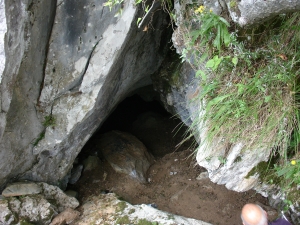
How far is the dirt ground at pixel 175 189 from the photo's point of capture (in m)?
4.34

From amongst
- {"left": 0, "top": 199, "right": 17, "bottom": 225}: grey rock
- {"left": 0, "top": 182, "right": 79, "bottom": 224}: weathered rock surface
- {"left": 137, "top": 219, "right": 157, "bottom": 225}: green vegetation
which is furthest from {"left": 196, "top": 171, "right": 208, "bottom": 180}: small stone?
{"left": 0, "top": 199, "right": 17, "bottom": 225}: grey rock

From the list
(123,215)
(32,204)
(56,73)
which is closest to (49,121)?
(56,73)

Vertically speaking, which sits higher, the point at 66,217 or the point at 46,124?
the point at 46,124

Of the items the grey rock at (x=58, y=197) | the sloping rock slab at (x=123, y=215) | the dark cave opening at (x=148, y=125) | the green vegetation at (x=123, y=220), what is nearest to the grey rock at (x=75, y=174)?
the dark cave opening at (x=148, y=125)

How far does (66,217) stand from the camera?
12.6 feet

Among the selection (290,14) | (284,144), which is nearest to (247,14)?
(290,14)

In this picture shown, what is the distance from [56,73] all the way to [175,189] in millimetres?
2817

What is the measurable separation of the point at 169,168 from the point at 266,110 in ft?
10.2

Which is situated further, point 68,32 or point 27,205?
point 27,205

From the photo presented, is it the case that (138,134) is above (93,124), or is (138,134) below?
below

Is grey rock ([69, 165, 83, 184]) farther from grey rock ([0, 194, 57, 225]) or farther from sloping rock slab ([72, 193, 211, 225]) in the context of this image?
grey rock ([0, 194, 57, 225])

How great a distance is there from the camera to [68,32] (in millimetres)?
3457

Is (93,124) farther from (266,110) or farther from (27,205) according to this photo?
(266,110)

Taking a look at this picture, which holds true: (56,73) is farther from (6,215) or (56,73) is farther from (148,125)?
(148,125)
